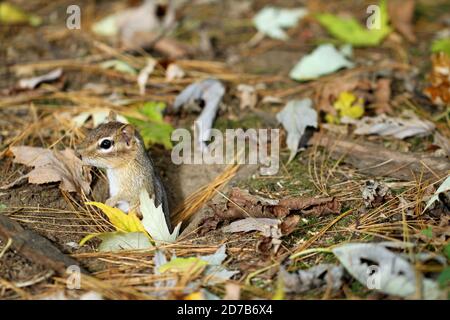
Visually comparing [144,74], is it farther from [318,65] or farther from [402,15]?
[402,15]

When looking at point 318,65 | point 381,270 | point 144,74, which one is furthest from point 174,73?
point 381,270

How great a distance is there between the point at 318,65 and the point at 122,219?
2.44 m

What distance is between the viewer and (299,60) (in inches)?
208

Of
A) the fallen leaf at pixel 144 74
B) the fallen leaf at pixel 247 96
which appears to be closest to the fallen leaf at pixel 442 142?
the fallen leaf at pixel 247 96

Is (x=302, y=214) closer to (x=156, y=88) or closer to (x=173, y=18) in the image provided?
(x=156, y=88)

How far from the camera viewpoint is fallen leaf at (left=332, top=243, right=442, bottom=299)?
259 cm

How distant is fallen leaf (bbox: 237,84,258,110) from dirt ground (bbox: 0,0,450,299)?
0.19 feet

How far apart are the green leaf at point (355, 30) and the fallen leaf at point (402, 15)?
110mm

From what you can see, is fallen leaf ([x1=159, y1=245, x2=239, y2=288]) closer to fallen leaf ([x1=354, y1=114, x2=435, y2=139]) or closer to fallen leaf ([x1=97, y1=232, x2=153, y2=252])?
fallen leaf ([x1=97, y1=232, x2=153, y2=252])

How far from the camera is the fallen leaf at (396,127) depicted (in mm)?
4066

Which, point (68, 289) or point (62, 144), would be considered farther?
point (62, 144)

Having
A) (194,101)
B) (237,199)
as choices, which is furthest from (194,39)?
(237,199)

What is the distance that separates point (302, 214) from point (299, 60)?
2.28 m

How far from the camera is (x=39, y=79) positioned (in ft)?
15.8
